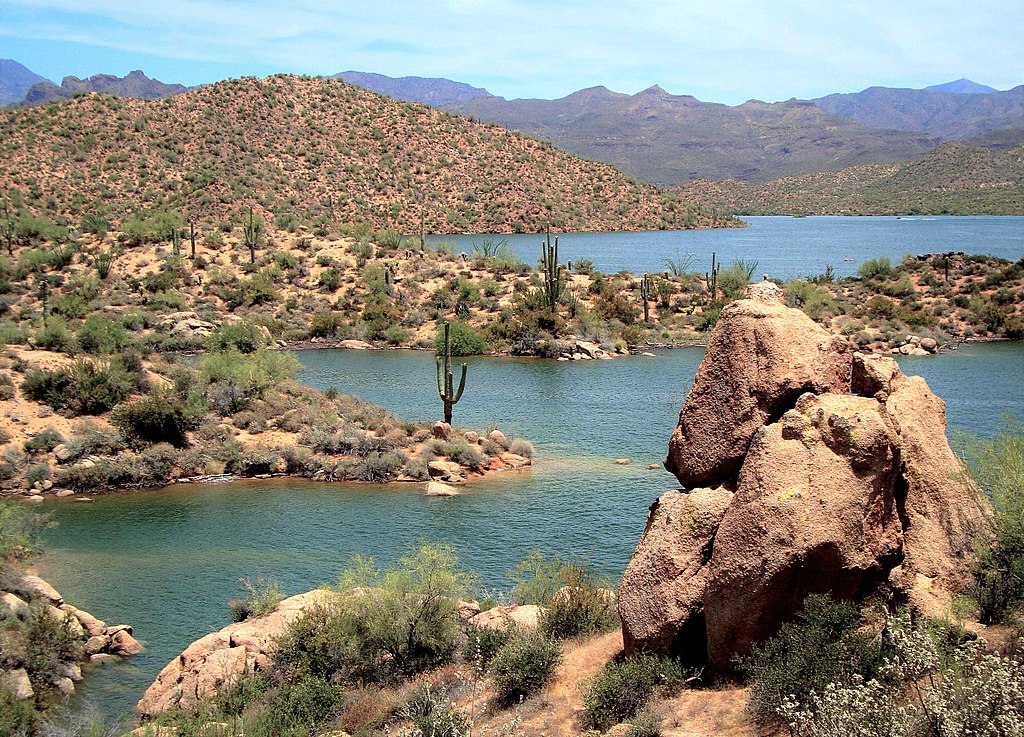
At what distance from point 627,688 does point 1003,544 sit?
4.07 metres

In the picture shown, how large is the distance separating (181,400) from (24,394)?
179 inches

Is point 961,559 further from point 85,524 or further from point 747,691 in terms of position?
point 85,524

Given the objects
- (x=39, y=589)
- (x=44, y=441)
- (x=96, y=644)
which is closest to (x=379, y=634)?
(x=96, y=644)

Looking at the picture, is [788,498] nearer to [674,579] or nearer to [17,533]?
[674,579]

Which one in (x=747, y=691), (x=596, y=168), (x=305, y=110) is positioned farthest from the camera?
(x=596, y=168)

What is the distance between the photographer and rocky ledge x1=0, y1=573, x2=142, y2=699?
1329 centimetres

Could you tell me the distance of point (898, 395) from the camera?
1007 centimetres

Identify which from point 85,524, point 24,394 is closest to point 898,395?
point 85,524

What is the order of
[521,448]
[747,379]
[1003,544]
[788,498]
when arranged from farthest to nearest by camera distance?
1. [521,448]
2. [747,379]
3. [1003,544]
4. [788,498]

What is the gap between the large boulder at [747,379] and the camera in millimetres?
9742

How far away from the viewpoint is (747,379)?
984cm

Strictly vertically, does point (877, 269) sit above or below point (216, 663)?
above

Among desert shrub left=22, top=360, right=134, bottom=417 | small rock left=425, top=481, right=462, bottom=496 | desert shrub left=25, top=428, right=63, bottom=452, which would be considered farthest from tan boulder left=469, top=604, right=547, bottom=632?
desert shrub left=22, top=360, right=134, bottom=417

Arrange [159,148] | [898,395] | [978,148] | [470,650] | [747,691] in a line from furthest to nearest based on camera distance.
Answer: [978,148], [159,148], [470,650], [898,395], [747,691]
